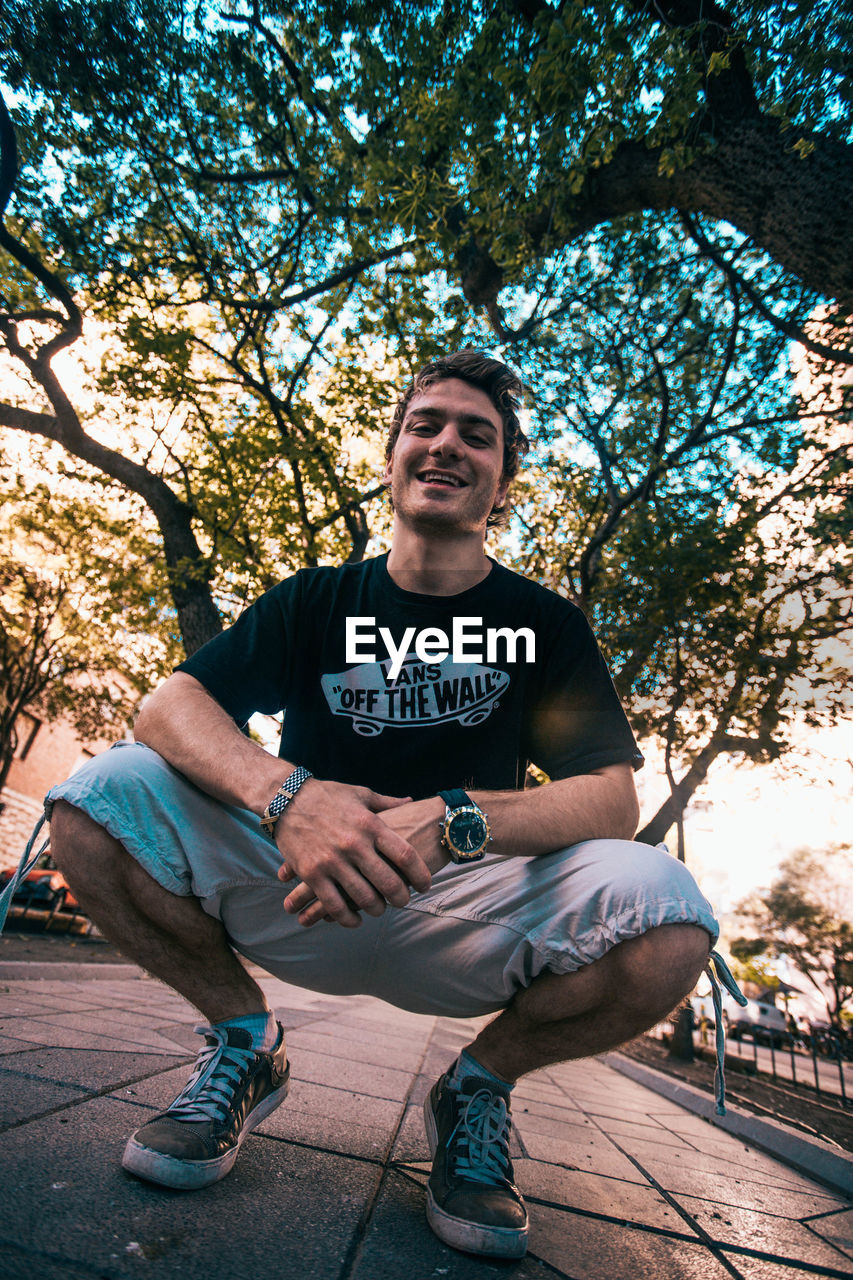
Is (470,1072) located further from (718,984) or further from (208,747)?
(208,747)

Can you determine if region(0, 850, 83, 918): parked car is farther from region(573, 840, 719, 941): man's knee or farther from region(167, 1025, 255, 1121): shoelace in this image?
region(573, 840, 719, 941): man's knee

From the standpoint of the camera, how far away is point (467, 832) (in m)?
1.65

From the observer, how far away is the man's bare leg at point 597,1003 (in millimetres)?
1579

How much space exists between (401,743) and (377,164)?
18.7 feet

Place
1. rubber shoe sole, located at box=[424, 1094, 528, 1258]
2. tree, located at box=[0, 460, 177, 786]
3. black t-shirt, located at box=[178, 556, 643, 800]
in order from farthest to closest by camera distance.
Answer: tree, located at box=[0, 460, 177, 786], black t-shirt, located at box=[178, 556, 643, 800], rubber shoe sole, located at box=[424, 1094, 528, 1258]

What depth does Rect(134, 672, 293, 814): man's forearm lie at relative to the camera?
1.66 meters

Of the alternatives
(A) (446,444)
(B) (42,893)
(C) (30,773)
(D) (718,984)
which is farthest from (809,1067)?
(C) (30,773)

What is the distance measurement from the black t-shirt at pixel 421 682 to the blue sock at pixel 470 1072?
2.36 ft

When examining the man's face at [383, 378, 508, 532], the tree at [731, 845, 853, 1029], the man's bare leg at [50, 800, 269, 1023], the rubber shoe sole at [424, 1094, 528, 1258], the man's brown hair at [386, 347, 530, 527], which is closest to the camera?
the rubber shoe sole at [424, 1094, 528, 1258]

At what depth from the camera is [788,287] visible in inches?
326

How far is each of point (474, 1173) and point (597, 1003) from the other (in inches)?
17.5

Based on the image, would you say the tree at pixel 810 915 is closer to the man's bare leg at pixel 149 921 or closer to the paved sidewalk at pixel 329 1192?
the paved sidewalk at pixel 329 1192

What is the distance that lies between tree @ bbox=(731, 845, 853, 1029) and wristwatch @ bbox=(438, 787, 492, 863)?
109 feet

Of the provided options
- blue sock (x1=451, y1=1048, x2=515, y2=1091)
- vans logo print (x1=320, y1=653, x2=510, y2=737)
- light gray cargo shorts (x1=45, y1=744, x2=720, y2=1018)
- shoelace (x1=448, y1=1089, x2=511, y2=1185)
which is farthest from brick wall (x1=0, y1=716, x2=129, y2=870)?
shoelace (x1=448, y1=1089, x2=511, y2=1185)
